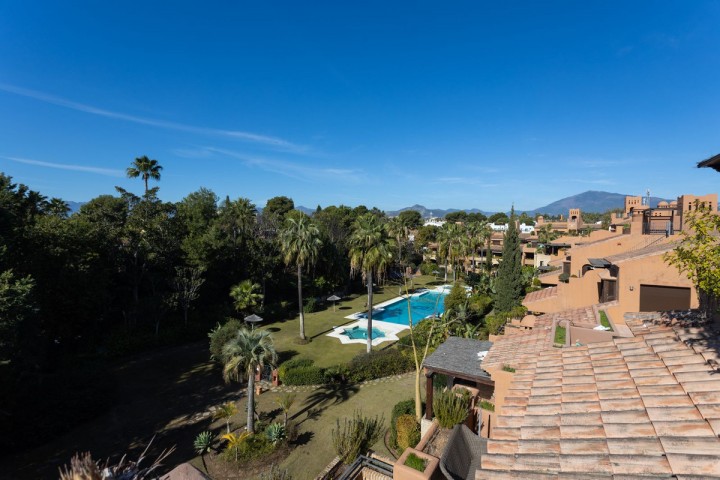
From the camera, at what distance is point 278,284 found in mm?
39406

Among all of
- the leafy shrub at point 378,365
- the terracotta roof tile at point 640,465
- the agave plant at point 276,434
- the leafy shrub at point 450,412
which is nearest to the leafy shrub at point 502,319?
the leafy shrub at point 378,365

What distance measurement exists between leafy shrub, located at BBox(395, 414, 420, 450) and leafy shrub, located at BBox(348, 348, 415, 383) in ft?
20.9

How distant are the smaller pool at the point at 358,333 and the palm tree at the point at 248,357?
14.8 m

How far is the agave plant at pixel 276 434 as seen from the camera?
14.3 m

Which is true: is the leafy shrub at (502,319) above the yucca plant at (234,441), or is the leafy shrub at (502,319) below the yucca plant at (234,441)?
above

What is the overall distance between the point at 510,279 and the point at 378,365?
1535 cm

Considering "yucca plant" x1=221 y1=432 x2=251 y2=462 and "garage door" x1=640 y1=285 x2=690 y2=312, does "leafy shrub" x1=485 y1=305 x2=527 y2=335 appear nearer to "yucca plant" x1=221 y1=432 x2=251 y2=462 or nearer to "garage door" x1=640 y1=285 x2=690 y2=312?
"garage door" x1=640 y1=285 x2=690 y2=312

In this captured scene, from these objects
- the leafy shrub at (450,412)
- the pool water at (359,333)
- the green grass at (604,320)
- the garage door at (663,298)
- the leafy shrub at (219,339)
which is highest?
the garage door at (663,298)

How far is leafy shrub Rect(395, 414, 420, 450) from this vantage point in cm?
1353

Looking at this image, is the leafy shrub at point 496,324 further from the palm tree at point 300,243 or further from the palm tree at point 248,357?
the palm tree at point 248,357

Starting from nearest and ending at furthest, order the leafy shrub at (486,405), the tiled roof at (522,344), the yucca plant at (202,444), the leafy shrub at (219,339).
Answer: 1. the tiled roof at (522,344)
2. the yucca plant at (202,444)
3. the leafy shrub at (486,405)
4. the leafy shrub at (219,339)

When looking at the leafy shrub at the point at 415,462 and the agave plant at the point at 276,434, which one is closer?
the leafy shrub at the point at 415,462

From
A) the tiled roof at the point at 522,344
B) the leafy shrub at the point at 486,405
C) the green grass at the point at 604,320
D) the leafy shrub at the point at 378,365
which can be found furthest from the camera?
the leafy shrub at the point at 378,365

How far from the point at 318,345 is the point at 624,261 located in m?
20.2
